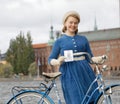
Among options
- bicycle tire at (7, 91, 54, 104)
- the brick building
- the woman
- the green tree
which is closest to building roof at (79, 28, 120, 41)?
the brick building

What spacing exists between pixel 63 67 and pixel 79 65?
0.12 metres

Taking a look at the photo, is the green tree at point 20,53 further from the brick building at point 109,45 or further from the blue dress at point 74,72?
the blue dress at point 74,72

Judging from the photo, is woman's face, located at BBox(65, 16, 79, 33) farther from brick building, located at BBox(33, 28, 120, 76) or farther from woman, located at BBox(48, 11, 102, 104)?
brick building, located at BBox(33, 28, 120, 76)

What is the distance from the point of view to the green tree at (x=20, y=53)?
7762 centimetres

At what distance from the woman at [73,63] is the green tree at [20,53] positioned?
73.1 meters

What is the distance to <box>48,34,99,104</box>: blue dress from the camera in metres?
3.43

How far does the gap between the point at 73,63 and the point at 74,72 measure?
2.6 inches

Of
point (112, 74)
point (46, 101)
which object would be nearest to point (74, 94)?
point (46, 101)

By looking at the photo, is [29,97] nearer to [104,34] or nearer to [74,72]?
[74,72]

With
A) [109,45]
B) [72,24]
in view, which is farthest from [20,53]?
[72,24]

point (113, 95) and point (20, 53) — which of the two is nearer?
point (113, 95)

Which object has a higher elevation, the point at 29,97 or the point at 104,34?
the point at 29,97

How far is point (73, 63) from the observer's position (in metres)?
3.48

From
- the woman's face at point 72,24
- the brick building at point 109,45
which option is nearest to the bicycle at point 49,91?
the woman's face at point 72,24
